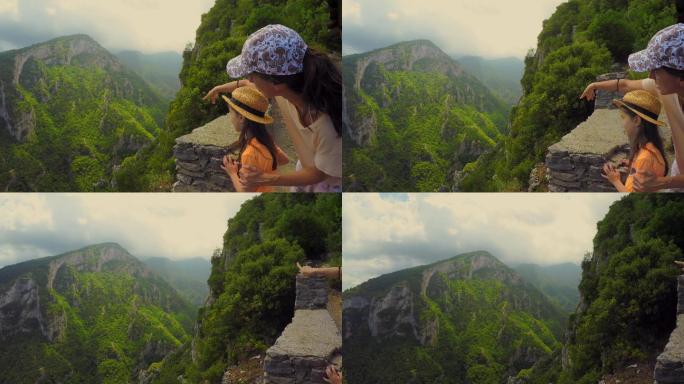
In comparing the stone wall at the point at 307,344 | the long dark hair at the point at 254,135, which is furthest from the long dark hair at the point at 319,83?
the stone wall at the point at 307,344

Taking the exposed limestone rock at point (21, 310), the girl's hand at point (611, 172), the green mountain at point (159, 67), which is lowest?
the exposed limestone rock at point (21, 310)

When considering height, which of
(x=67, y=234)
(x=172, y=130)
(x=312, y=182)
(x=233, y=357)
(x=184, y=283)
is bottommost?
(x=233, y=357)

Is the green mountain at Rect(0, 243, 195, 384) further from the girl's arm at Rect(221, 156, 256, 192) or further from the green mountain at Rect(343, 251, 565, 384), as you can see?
the green mountain at Rect(343, 251, 565, 384)

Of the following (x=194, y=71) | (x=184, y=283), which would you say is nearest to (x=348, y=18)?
(x=194, y=71)

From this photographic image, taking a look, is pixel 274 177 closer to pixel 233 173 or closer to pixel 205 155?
pixel 233 173

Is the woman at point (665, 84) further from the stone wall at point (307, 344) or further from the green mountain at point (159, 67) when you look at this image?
the green mountain at point (159, 67)

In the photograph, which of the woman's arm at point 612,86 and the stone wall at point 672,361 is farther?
the woman's arm at point 612,86

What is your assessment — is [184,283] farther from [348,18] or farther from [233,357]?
[348,18]

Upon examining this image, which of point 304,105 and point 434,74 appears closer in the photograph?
point 304,105

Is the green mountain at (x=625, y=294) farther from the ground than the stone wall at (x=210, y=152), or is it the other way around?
the stone wall at (x=210, y=152)
